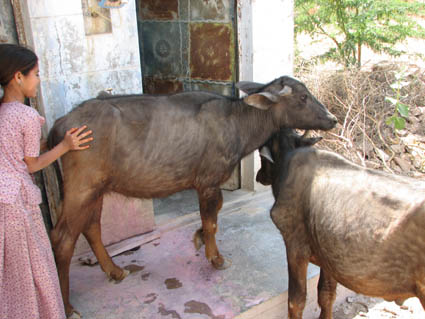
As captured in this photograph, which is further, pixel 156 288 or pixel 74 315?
pixel 156 288

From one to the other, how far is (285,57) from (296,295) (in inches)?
131

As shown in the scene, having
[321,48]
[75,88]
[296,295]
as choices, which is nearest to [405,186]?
[296,295]

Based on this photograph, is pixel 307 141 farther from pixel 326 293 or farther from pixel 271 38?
pixel 271 38

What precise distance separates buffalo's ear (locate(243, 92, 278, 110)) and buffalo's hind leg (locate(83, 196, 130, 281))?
148cm

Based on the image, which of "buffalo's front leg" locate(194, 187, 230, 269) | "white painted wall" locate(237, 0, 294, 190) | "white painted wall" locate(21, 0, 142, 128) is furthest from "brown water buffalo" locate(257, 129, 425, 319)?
"white painted wall" locate(237, 0, 294, 190)

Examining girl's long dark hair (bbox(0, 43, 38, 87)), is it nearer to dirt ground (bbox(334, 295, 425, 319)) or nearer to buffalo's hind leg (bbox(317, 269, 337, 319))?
buffalo's hind leg (bbox(317, 269, 337, 319))

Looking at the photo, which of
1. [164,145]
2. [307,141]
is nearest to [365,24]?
[307,141]

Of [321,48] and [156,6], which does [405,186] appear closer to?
[156,6]

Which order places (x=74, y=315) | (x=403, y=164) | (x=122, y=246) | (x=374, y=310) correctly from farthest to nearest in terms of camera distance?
1. (x=403, y=164)
2. (x=122, y=246)
3. (x=374, y=310)
4. (x=74, y=315)

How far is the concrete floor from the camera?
3.83 meters

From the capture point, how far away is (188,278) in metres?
4.28

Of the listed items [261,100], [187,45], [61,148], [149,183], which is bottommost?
[149,183]

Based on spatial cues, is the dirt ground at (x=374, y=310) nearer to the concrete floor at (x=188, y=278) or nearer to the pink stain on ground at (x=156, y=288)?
the concrete floor at (x=188, y=278)

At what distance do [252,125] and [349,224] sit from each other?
1.53 m
